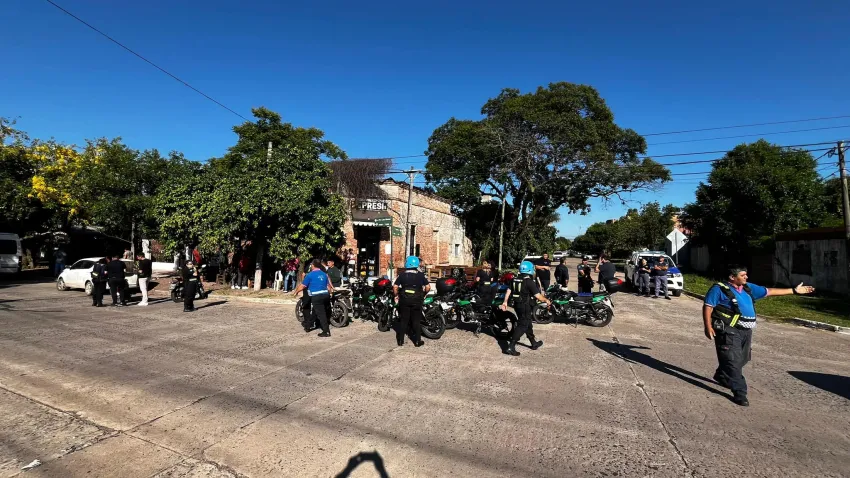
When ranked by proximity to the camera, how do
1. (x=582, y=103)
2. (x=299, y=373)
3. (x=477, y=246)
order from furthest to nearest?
(x=477, y=246), (x=582, y=103), (x=299, y=373)

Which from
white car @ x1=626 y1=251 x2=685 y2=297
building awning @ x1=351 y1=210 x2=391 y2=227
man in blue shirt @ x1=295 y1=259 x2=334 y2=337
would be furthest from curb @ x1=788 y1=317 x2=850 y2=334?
building awning @ x1=351 y1=210 x2=391 y2=227

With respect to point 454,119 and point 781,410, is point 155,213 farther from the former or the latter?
point 454,119

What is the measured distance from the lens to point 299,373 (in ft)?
20.6

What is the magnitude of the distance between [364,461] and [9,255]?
86.3 feet

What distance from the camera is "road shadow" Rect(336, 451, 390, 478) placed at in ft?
11.6

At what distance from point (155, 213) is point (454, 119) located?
26.0 metres

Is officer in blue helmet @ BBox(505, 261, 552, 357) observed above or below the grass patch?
above

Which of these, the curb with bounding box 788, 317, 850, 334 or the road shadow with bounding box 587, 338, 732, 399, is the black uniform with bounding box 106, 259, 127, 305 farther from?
the curb with bounding box 788, 317, 850, 334

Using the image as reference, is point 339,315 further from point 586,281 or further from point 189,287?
point 586,281

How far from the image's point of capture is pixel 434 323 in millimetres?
8828

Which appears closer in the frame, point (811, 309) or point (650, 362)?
point (650, 362)

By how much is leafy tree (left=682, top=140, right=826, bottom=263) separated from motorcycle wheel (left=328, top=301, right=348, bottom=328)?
78.3 feet

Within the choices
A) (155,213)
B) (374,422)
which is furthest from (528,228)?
(374,422)

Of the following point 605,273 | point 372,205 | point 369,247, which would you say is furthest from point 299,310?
point 372,205
